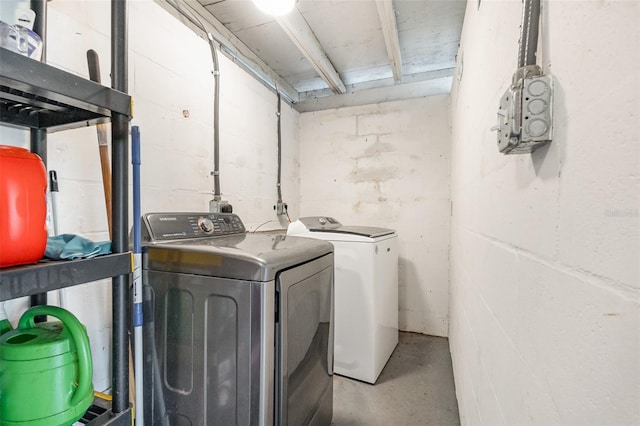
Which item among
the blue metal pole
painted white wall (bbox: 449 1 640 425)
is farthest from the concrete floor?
the blue metal pole

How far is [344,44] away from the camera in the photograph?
2346 mm

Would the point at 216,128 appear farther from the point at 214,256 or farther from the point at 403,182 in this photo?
the point at 403,182

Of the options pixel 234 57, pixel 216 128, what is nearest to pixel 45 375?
pixel 216 128

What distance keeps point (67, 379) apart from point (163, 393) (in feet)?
1.42

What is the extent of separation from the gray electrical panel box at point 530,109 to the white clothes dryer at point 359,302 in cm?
147

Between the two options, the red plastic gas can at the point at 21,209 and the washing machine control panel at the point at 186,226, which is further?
the washing machine control panel at the point at 186,226

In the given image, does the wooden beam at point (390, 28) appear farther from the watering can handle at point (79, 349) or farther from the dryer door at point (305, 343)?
the watering can handle at point (79, 349)

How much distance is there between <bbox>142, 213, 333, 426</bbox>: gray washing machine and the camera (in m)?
0.91

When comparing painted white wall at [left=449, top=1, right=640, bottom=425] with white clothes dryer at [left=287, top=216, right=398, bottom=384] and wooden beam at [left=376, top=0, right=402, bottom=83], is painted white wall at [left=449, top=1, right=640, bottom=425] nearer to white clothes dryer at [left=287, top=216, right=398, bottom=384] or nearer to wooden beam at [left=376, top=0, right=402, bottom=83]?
wooden beam at [left=376, top=0, right=402, bottom=83]

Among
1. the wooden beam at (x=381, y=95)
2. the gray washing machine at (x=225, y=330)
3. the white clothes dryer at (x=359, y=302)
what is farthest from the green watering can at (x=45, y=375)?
the wooden beam at (x=381, y=95)

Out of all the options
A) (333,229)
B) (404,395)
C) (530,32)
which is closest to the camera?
(530,32)

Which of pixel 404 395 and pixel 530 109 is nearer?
pixel 530 109

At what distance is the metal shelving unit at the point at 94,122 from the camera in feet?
2.07

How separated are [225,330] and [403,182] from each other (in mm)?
2300
